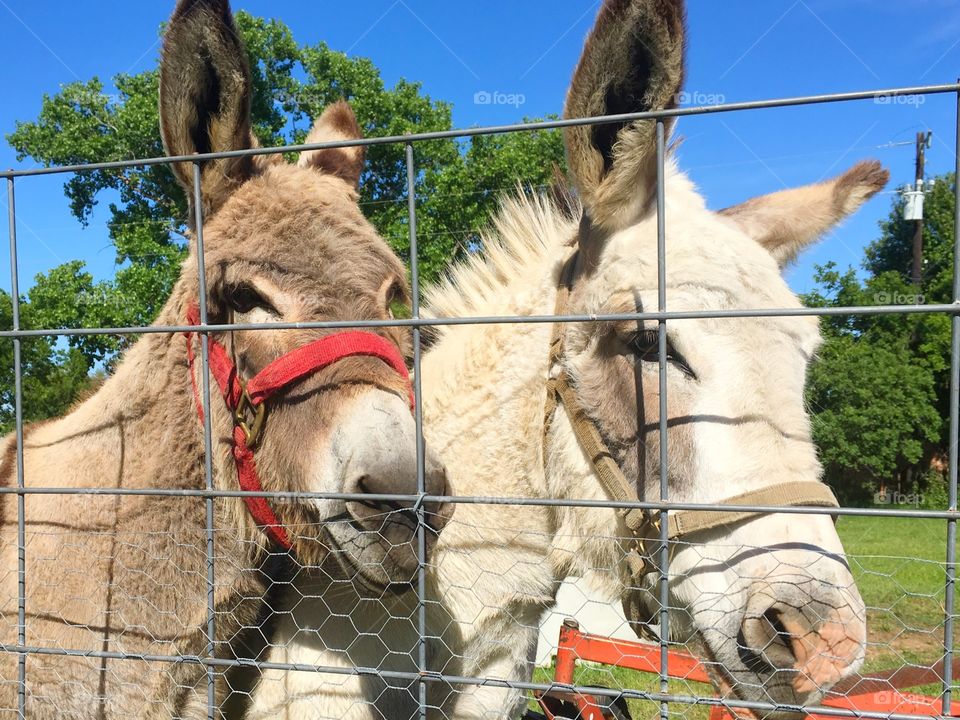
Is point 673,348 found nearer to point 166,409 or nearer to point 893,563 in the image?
point 166,409

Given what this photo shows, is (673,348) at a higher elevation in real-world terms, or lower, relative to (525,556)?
higher

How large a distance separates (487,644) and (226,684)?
0.87 meters

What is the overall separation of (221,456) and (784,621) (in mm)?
1684

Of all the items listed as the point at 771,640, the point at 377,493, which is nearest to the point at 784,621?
the point at 771,640

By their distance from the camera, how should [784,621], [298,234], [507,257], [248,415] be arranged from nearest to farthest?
1. [784,621]
2. [248,415]
3. [298,234]
4. [507,257]

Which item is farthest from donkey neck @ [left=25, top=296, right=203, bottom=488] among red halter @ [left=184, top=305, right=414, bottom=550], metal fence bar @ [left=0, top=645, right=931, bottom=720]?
metal fence bar @ [left=0, top=645, right=931, bottom=720]

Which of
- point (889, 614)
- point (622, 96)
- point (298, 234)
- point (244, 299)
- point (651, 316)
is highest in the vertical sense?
point (622, 96)

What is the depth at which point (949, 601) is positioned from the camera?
52.4 inches

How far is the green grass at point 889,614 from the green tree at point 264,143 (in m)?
6.17

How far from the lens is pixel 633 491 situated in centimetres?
192

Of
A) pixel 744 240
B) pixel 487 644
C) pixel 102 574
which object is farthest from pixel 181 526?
pixel 744 240

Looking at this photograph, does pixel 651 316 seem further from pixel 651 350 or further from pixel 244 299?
pixel 244 299

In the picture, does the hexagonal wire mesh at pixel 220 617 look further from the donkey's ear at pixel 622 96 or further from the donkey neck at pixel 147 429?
the donkey's ear at pixel 622 96

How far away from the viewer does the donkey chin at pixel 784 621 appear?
1584 mm
